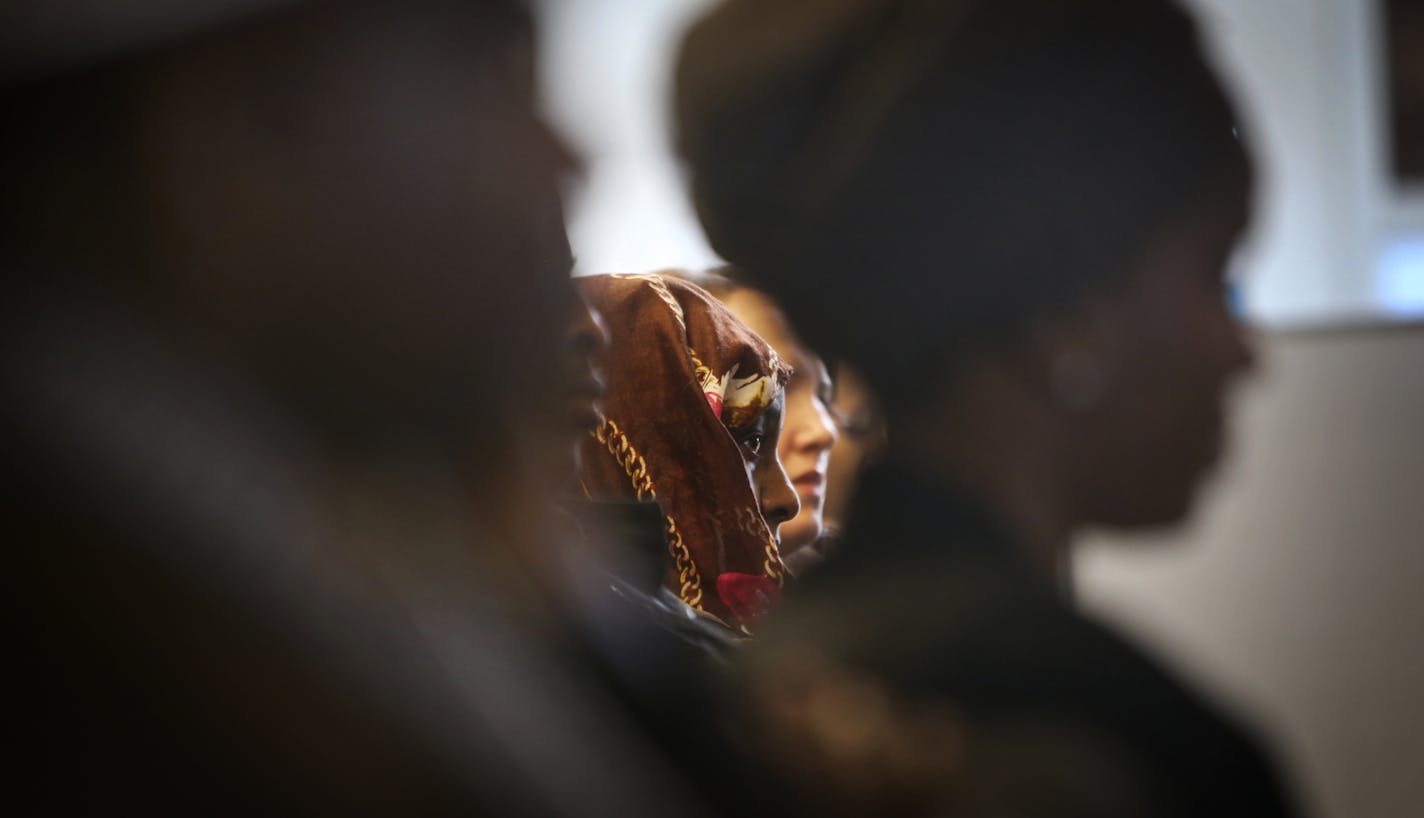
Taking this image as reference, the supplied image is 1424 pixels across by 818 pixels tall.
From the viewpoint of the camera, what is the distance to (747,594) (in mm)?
522

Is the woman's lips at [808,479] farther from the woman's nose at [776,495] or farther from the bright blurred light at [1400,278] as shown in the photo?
the bright blurred light at [1400,278]

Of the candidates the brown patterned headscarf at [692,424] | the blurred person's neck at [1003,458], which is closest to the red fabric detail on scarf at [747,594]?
the brown patterned headscarf at [692,424]

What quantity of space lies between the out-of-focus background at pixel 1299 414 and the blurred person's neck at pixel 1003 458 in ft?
0.09

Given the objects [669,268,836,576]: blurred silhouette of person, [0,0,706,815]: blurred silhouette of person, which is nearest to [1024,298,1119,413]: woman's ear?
[669,268,836,576]: blurred silhouette of person

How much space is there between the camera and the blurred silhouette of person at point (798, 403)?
50cm

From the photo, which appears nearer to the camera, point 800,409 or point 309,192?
point 800,409

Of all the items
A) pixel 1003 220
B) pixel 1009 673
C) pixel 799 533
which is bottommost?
pixel 1009 673

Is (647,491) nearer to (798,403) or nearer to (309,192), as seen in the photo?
(798,403)

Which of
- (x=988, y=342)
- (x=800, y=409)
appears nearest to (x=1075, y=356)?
(x=988, y=342)

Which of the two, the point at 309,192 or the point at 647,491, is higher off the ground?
the point at 309,192

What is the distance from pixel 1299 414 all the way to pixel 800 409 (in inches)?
11.6

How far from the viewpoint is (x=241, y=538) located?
1.97ft

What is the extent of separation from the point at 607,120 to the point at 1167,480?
38 cm

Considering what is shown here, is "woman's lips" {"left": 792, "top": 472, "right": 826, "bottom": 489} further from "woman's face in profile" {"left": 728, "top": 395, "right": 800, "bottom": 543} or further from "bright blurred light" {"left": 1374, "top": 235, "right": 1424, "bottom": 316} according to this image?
"bright blurred light" {"left": 1374, "top": 235, "right": 1424, "bottom": 316}
